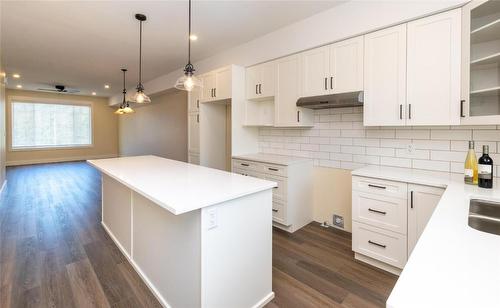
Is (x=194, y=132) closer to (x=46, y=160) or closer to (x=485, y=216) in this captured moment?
(x=485, y=216)

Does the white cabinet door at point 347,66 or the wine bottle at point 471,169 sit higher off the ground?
the white cabinet door at point 347,66

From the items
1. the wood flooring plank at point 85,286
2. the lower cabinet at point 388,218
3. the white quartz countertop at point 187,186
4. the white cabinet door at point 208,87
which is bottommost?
the wood flooring plank at point 85,286

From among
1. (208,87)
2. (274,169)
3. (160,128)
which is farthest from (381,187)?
(160,128)

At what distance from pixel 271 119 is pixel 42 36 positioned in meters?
3.72

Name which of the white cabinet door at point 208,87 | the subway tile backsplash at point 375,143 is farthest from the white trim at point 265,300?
the white cabinet door at point 208,87

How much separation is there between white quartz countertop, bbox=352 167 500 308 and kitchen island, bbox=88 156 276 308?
103cm

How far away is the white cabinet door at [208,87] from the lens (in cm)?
411

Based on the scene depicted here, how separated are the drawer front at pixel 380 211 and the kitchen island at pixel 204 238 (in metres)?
1.07

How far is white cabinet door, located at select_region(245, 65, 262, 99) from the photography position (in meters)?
3.70

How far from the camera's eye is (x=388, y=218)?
2256mm

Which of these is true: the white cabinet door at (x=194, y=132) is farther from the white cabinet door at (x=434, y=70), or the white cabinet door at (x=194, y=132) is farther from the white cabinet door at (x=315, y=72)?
the white cabinet door at (x=434, y=70)

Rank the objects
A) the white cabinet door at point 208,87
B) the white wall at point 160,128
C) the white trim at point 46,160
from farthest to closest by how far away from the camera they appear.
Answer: the white trim at point 46,160 → the white wall at point 160,128 → the white cabinet door at point 208,87

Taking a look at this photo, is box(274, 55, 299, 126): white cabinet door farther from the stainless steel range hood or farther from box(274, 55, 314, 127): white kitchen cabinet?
the stainless steel range hood

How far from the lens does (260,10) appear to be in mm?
2883
